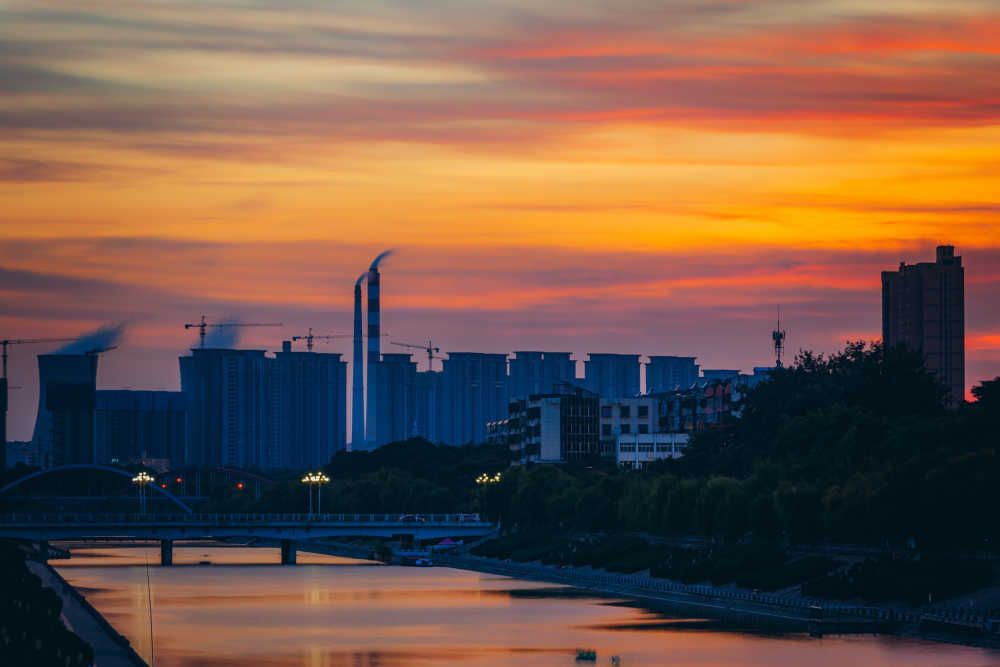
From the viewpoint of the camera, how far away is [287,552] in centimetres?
15625

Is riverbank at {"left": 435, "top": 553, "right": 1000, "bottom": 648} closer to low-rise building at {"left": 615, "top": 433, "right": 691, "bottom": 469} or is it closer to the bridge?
the bridge

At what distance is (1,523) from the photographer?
468 ft

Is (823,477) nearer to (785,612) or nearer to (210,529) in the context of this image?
(785,612)

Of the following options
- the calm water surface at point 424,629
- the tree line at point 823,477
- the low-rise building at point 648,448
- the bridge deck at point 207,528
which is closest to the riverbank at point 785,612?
the calm water surface at point 424,629

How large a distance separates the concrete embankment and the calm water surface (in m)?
1.37

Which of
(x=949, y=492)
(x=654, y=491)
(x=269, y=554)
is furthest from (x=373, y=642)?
(x=269, y=554)

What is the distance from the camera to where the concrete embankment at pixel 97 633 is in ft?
217

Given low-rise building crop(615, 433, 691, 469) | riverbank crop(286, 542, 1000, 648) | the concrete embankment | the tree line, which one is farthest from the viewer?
low-rise building crop(615, 433, 691, 469)

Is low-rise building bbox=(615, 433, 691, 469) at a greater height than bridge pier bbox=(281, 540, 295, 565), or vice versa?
low-rise building bbox=(615, 433, 691, 469)

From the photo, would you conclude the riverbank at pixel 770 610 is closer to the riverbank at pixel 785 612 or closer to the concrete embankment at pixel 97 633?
the riverbank at pixel 785 612

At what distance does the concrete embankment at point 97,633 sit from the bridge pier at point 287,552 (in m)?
47.0

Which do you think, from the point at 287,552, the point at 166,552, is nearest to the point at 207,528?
the point at 287,552

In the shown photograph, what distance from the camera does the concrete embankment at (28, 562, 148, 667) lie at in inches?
2603

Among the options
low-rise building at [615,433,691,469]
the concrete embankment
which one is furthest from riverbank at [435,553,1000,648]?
low-rise building at [615,433,691,469]
